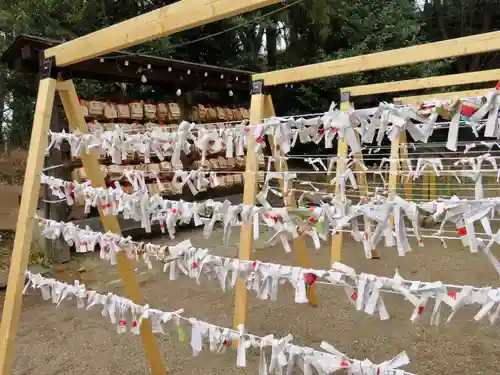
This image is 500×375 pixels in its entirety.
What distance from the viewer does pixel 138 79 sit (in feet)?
17.1

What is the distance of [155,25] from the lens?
1491 millimetres

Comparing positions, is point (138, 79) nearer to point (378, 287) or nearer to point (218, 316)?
point (218, 316)

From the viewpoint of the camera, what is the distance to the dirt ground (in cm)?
236

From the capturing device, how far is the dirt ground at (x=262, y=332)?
7.74 feet

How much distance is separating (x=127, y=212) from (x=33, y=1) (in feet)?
24.7

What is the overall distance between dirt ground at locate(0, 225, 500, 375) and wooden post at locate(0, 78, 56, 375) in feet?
1.91

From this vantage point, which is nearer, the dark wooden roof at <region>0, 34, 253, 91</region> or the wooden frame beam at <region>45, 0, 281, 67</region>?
the wooden frame beam at <region>45, 0, 281, 67</region>

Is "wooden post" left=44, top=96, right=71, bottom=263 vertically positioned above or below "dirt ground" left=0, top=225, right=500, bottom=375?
above

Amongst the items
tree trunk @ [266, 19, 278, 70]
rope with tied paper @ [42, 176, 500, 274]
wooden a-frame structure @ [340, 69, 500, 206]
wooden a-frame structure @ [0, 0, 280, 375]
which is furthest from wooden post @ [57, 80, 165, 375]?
tree trunk @ [266, 19, 278, 70]

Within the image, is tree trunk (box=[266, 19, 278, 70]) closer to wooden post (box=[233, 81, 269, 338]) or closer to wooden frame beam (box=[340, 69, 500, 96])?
wooden frame beam (box=[340, 69, 500, 96])

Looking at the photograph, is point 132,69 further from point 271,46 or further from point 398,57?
point 271,46

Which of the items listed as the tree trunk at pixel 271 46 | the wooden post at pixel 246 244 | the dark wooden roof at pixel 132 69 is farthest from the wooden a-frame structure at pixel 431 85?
the tree trunk at pixel 271 46

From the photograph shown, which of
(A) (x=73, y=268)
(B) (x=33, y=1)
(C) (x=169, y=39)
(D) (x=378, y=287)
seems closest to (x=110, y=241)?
(D) (x=378, y=287)

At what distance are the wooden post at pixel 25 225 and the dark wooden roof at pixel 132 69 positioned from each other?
2.11 m
